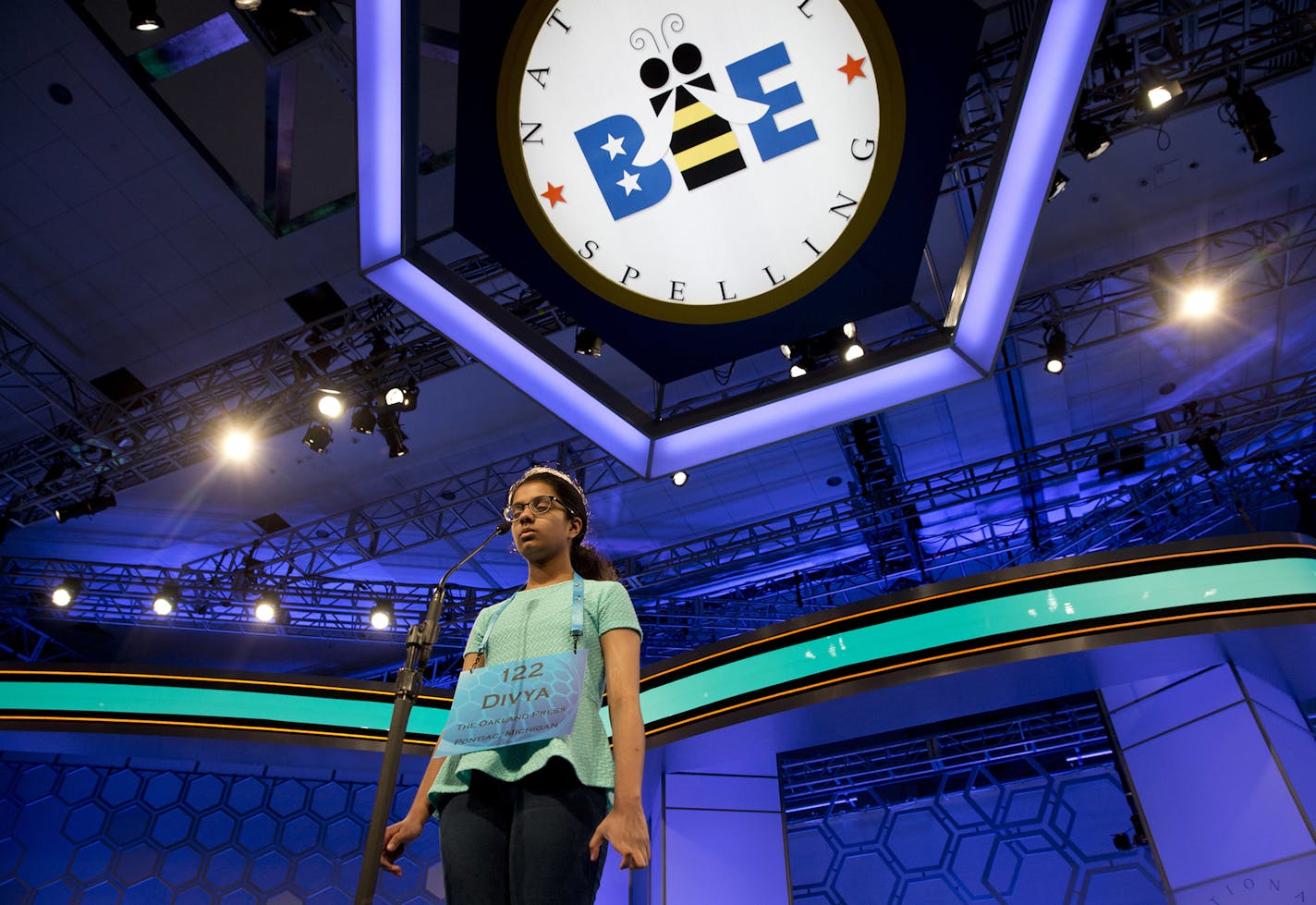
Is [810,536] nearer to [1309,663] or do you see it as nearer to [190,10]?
[1309,663]

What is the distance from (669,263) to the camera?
7.65 feet

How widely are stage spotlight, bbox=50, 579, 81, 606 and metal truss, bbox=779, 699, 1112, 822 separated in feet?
22.9

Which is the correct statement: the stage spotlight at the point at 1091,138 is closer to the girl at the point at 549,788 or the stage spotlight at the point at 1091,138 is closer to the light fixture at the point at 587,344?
the light fixture at the point at 587,344

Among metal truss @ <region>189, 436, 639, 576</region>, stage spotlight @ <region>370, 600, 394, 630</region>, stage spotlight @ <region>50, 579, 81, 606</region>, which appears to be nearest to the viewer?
metal truss @ <region>189, 436, 639, 576</region>

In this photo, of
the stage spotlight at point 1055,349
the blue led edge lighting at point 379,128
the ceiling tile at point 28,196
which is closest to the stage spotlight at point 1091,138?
the stage spotlight at point 1055,349

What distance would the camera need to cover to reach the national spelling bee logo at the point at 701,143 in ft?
6.72

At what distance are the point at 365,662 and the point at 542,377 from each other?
10.1m

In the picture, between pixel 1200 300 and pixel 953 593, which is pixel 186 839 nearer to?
pixel 953 593

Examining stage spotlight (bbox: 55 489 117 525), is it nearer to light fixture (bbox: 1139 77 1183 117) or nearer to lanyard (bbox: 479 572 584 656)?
lanyard (bbox: 479 572 584 656)

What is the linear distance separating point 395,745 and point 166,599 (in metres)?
8.68

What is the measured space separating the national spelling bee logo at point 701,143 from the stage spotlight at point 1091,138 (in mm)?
4331

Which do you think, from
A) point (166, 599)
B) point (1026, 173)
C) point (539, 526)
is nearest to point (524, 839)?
point (539, 526)

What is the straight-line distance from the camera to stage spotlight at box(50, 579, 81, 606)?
884 centimetres

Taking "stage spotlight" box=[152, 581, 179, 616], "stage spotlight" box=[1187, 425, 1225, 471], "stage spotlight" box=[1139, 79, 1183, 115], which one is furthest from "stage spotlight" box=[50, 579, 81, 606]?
"stage spotlight" box=[1187, 425, 1225, 471]
